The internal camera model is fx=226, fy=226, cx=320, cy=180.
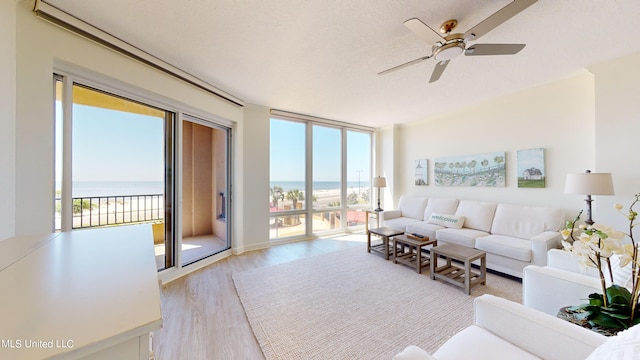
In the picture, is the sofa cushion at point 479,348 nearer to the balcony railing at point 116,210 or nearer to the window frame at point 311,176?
the balcony railing at point 116,210

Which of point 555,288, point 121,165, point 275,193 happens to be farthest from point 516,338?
point 275,193

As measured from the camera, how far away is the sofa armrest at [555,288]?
146 centimetres

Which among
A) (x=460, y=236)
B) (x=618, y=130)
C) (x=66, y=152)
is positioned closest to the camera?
(x=66, y=152)

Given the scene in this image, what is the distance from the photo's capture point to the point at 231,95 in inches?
140

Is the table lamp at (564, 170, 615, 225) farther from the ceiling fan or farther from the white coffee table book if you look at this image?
the white coffee table book

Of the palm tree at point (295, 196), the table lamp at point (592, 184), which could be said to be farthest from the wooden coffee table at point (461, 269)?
the palm tree at point (295, 196)

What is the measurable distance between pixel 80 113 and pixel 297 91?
2.40 metres

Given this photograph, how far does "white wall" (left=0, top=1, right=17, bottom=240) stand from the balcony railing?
Answer: 0.65 metres

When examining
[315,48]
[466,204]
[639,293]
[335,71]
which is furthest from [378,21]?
[466,204]

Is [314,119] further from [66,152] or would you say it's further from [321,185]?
[66,152]

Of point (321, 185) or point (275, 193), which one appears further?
point (321, 185)

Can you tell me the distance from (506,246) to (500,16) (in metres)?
2.58

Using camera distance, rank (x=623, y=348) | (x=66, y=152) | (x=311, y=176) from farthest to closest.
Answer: (x=311, y=176) < (x=66, y=152) < (x=623, y=348)

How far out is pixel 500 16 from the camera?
4.98 feet
